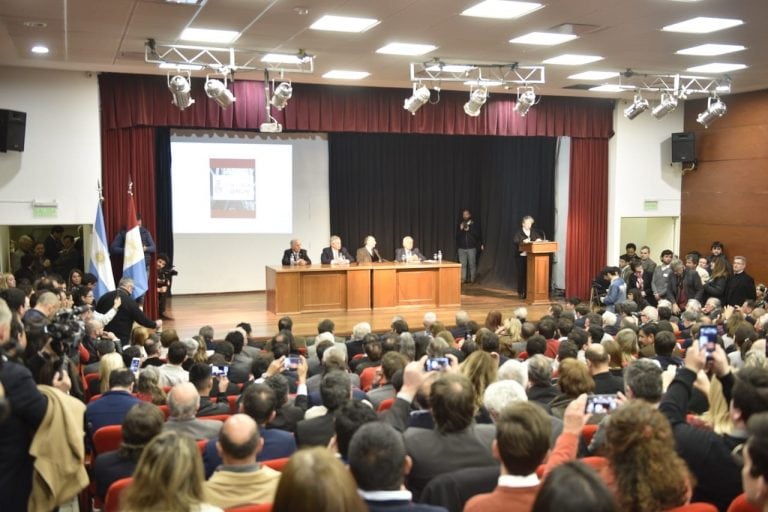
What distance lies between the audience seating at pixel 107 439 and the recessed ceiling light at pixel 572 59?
722 cm

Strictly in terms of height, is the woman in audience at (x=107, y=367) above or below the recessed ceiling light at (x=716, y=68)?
below

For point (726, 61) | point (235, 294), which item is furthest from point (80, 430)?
point (235, 294)

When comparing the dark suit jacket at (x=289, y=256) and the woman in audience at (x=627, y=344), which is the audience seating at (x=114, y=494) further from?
the dark suit jacket at (x=289, y=256)

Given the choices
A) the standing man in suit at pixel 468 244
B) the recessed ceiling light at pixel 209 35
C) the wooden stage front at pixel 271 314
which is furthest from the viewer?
the standing man in suit at pixel 468 244

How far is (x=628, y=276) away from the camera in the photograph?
11859 mm

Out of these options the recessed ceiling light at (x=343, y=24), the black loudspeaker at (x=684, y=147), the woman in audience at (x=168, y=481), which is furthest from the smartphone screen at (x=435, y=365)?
the black loudspeaker at (x=684, y=147)

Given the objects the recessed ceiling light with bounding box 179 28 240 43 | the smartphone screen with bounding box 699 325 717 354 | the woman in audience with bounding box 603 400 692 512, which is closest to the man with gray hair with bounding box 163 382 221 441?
the woman in audience with bounding box 603 400 692 512

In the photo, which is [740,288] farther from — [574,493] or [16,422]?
[574,493]

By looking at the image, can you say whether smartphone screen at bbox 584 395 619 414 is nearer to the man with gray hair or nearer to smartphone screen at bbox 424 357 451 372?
smartphone screen at bbox 424 357 451 372

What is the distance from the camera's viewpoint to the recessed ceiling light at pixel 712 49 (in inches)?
346

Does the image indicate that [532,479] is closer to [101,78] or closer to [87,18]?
[87,18]

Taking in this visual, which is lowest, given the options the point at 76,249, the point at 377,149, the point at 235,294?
the point at 235,294

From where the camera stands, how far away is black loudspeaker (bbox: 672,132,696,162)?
1321 centimetres

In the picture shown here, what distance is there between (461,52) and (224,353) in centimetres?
487
